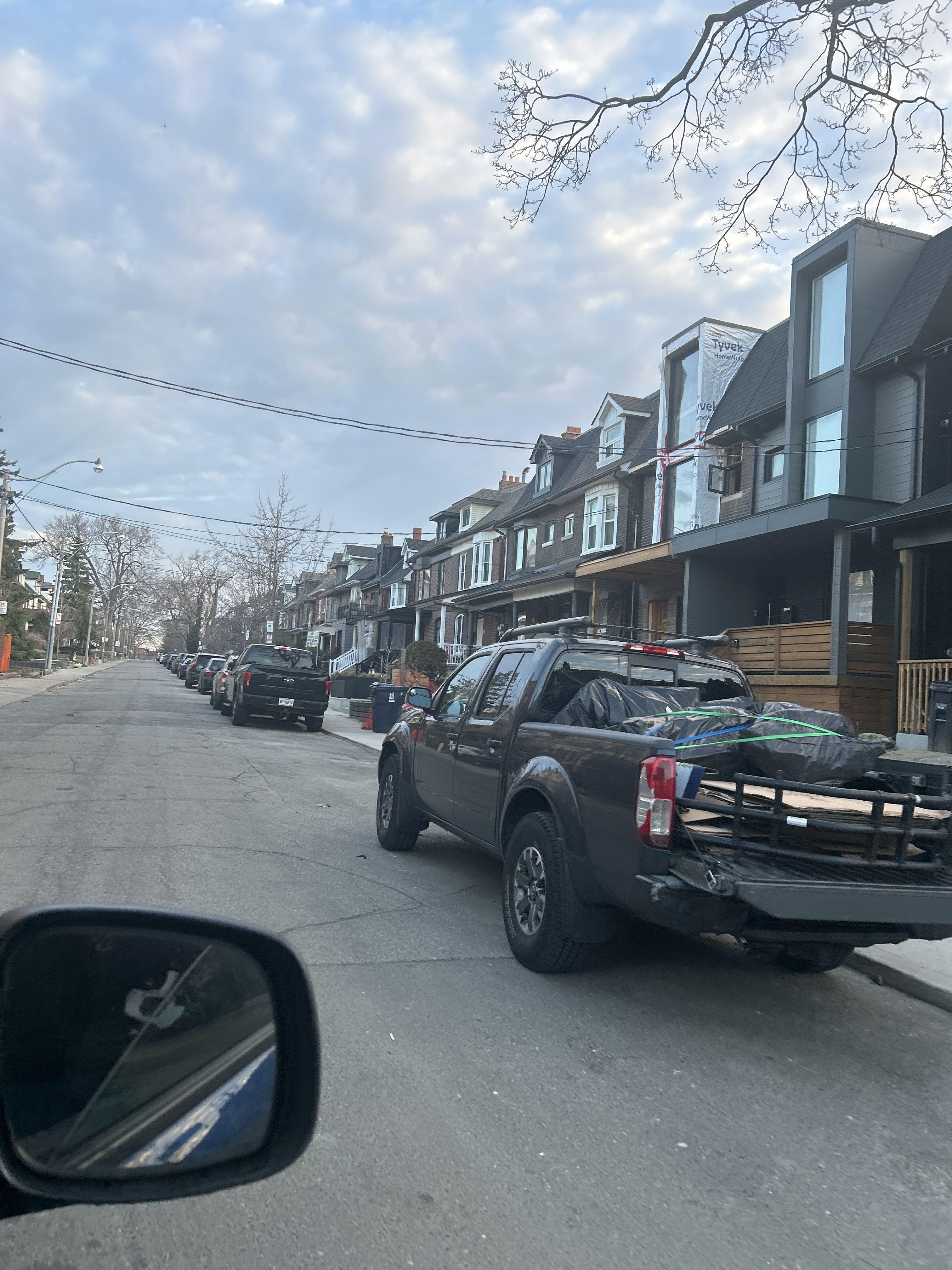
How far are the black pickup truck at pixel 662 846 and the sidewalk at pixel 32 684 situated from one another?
21.1 m

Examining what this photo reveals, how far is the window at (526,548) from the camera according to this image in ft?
112

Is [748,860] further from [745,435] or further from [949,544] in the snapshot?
[745,435]

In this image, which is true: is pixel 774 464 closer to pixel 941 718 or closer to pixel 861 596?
pixel 861 596

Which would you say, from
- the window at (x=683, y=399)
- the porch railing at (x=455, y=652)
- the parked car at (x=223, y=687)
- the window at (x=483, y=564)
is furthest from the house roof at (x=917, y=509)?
the window at (x=483, y=564)

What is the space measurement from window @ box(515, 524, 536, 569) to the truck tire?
1117 inches

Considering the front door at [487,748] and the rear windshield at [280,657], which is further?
the rear windshield at [280,657]

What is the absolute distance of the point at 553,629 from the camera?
6.65 meters

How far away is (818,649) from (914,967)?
12.2 m

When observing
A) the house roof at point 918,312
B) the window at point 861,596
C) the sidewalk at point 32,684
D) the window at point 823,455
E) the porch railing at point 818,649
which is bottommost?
the sidewalk at point 32,684

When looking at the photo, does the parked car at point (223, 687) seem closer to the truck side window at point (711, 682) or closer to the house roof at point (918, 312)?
the house roof at point (918, 312)

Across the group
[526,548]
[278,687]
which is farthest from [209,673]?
[278,687]

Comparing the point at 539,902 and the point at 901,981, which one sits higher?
the point at 539,902

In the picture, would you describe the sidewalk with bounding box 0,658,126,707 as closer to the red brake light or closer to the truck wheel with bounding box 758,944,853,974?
the red brake light

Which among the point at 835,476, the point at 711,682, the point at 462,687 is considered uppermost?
the point at 835,476
